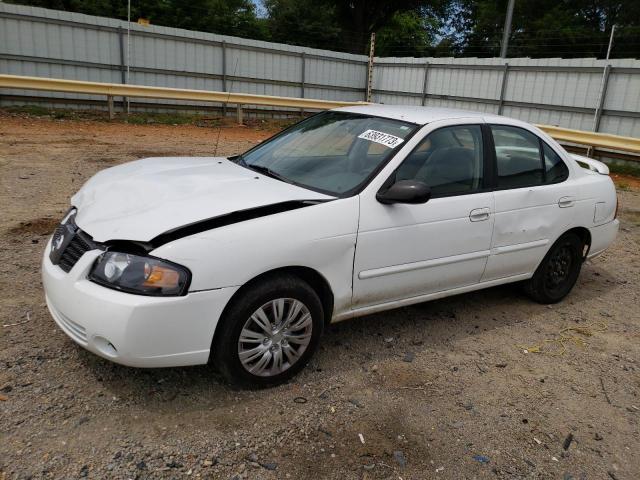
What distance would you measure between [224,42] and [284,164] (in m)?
14.6

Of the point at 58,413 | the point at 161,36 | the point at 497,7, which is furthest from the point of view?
the point at 497,7

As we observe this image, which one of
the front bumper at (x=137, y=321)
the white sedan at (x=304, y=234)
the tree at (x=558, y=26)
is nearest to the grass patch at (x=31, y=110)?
the white sedan at (x=304, y=234)

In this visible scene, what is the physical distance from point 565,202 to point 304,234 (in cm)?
263

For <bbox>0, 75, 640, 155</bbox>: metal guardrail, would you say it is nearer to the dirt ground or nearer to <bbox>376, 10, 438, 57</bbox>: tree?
the dirt ground

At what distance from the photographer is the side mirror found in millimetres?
3475

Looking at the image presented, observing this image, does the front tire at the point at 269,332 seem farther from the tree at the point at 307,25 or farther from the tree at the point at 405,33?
the tree at the point at 405,33

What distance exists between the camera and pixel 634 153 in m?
12.5

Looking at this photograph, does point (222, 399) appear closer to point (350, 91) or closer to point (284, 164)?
point (284, 164)

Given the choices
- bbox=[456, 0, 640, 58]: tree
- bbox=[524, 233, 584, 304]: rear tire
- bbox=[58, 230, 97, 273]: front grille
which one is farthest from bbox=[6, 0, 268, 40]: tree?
bbox=[58, 230, 97, 273]: front grille

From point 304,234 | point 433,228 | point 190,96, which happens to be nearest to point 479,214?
point 433,228

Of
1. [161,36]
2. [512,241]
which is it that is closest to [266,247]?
[512,241]

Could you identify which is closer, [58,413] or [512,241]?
[58,413]

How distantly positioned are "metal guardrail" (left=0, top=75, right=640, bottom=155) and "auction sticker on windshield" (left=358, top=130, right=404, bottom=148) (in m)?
10.2

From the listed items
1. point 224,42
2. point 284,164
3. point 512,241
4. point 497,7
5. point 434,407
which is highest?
point 497,7
